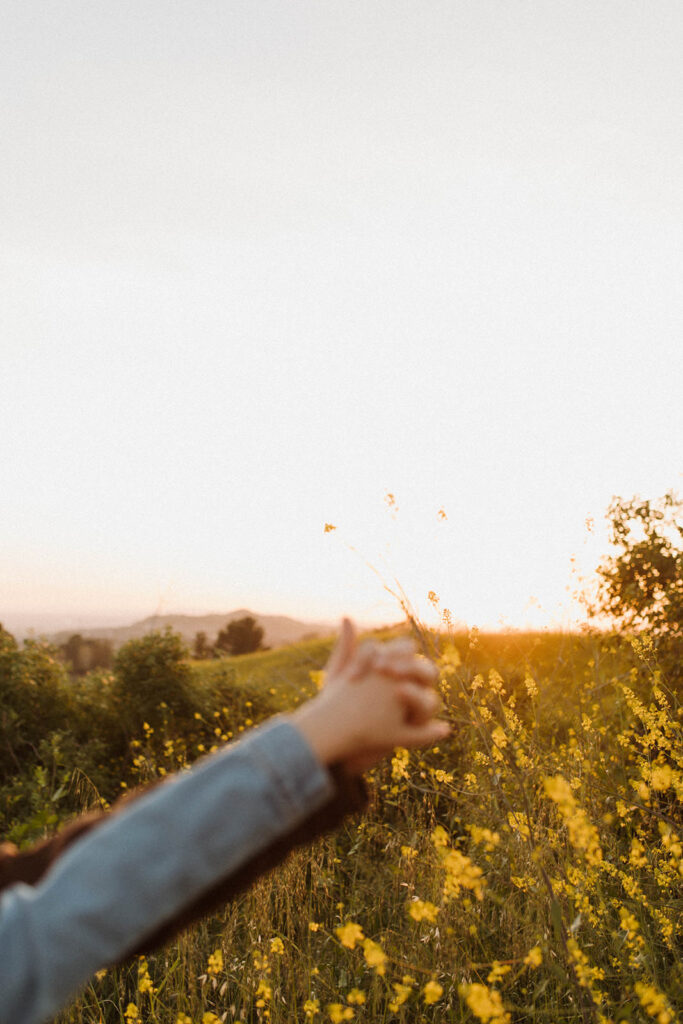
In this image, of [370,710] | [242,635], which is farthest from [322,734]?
[242,635]

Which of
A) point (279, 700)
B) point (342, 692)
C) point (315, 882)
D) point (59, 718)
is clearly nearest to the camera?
point (342, 692)

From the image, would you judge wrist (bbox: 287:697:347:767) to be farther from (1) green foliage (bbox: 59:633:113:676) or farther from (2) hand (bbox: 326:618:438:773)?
(1) green foliage (bbox: 59:633:113:676)

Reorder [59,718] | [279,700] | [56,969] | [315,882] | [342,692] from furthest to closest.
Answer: [279,700] < [59,718] < [315,882] < [342,692] < [56,969]

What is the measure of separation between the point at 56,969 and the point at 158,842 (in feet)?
0.51

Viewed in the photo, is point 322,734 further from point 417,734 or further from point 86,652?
point 86,652

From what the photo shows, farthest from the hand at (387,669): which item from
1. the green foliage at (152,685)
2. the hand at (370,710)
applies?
the green foliage at (152,685)

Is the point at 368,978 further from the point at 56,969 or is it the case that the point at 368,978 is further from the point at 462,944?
the point at 56,969

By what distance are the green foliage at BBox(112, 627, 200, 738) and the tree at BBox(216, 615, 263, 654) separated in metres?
9.92

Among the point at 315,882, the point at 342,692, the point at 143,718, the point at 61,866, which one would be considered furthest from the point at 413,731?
the point at 143,718

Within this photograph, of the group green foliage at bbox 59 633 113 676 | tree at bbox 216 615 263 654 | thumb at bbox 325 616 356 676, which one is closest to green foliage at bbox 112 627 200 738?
green foliage at bbox 59 633 113 676

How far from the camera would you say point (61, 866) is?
0.80 metres

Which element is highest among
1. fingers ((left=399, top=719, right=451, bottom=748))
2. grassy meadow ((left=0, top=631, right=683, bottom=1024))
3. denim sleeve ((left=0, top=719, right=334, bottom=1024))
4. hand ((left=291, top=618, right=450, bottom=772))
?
hand ((left=291, top=618, right=450, bottom=772))

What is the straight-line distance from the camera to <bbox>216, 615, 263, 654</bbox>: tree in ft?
54.6

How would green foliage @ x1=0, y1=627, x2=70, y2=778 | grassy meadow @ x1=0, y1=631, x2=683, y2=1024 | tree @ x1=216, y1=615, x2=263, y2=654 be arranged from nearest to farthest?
grassy meadow @ x1=0, y1=631, x2=683, y2=1024 → green foliage @ x1=0, y1=627, x2=70, y2=778 → tree @ x1=216, y1=615, x2=263, y2=654
